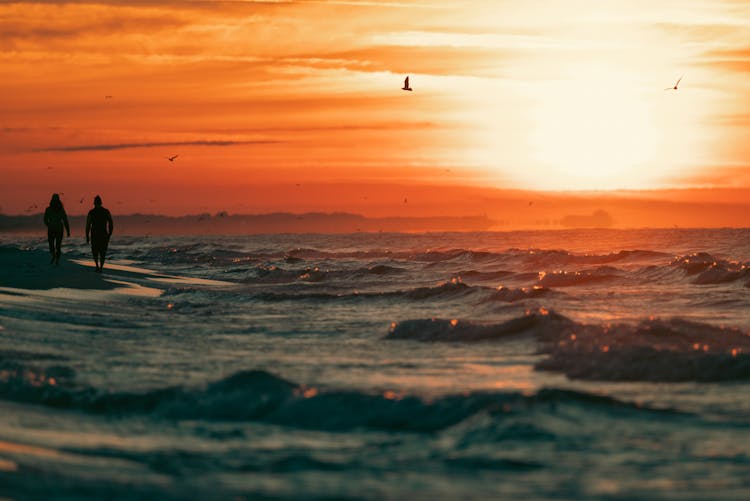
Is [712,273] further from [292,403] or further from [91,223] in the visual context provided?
[292,403]

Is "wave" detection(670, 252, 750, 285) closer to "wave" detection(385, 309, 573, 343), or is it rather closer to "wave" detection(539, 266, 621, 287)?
"wave" detection(539, 266, 621, 287)

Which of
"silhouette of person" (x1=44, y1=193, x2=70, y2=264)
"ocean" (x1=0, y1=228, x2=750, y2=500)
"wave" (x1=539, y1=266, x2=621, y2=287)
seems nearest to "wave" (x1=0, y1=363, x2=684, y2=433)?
"ocean" (x1=0, y1=228, x2=750, y2=500)

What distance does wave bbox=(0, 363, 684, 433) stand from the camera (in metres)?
10.1

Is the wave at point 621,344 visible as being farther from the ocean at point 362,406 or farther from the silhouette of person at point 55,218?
the silhouette of person at point 55,218

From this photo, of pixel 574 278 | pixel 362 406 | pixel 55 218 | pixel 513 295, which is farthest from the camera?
pixel 574 278

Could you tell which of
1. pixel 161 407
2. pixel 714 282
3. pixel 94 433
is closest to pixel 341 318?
pixel 161 407

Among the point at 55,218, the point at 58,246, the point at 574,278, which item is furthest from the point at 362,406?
the point at 574,278

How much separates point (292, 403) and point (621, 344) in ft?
22.0

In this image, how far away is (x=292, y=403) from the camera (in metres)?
10.8

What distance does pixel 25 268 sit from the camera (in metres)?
28.4

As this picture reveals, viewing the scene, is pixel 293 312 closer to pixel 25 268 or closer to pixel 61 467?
pixel 25 268

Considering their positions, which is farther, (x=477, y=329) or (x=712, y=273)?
(x=712, y=273)

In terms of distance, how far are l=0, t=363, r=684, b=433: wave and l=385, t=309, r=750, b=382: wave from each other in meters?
2.64

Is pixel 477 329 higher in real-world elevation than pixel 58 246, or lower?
lower
